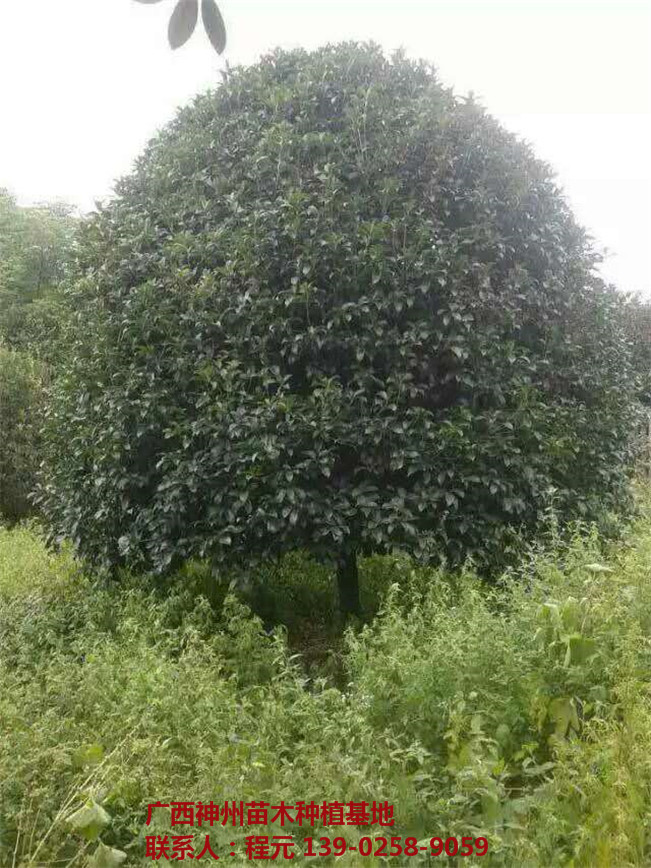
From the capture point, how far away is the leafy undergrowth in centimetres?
291

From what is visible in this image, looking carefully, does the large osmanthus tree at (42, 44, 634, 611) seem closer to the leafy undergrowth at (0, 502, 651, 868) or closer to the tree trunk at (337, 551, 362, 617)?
the tree trunk at (337, 551, 362, 617)

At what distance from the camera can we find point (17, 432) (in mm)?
12375

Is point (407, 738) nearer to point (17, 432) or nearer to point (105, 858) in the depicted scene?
point (105, 858)

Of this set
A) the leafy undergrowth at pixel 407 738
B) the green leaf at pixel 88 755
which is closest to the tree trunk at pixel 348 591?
the leafy undergrowth at pixel 407 738

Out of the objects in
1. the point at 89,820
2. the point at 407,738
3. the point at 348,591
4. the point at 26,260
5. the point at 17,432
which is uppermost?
the point at 26,260

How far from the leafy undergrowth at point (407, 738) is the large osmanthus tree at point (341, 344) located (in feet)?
2.49

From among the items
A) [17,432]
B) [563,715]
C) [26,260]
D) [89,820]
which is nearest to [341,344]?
[563,715]

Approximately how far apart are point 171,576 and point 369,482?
77.9 inches

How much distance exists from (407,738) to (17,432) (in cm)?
1032

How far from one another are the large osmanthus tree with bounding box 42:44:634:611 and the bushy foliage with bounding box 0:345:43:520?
22.2ft

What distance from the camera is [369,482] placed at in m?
5.05

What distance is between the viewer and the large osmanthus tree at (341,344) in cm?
495

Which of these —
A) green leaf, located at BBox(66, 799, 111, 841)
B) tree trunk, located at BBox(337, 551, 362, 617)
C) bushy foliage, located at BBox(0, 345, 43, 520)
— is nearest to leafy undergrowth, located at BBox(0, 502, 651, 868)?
green leaf, located at BBox(66, 799, 111, 841)

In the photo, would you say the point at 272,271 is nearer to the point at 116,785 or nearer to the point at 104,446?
the point at 104,446
